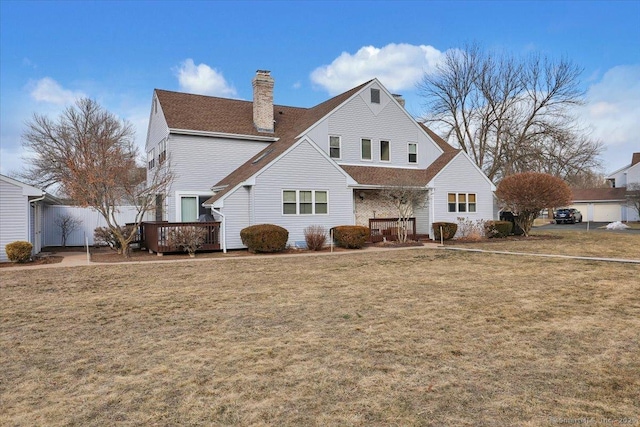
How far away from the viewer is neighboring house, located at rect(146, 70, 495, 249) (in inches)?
743

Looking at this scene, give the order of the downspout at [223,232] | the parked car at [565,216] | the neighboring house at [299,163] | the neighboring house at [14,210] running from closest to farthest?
the neighboring house at [14,210]
the downspout at [223,232]
the neighboring house at [299,163]
the parked car at [565,216]

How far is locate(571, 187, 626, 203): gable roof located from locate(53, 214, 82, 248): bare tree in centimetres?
5104

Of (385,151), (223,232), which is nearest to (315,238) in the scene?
(223,232)

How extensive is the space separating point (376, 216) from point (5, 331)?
61.0 feet

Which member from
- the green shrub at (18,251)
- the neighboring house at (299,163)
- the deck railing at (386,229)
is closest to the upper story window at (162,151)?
the neighboring house at (299,163)

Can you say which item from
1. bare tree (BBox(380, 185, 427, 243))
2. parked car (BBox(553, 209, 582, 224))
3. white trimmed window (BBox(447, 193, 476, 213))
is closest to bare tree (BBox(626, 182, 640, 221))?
parked car (BBox(553, 209, 582, 224))

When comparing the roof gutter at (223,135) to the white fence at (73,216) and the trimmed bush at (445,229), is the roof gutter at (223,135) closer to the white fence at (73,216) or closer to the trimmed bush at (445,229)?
the white fence at (73,216)

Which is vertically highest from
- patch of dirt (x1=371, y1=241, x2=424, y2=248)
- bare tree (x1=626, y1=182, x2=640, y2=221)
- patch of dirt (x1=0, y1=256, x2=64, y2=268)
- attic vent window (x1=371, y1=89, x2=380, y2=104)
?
attic vent window (x1=371, y1=89, x2=380, y2=104)

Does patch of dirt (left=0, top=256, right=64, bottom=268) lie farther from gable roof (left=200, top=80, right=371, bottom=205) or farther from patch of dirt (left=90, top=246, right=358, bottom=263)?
gable roof (left=200, top=80, right=371, bottom=205)

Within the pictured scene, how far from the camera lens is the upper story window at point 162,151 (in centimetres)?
2182

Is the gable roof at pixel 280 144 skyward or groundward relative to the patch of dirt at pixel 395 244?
skyward

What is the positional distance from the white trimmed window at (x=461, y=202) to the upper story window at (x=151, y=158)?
17.4 meters

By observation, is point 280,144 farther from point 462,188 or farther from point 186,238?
point 462,188

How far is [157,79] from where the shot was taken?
25938 mm
